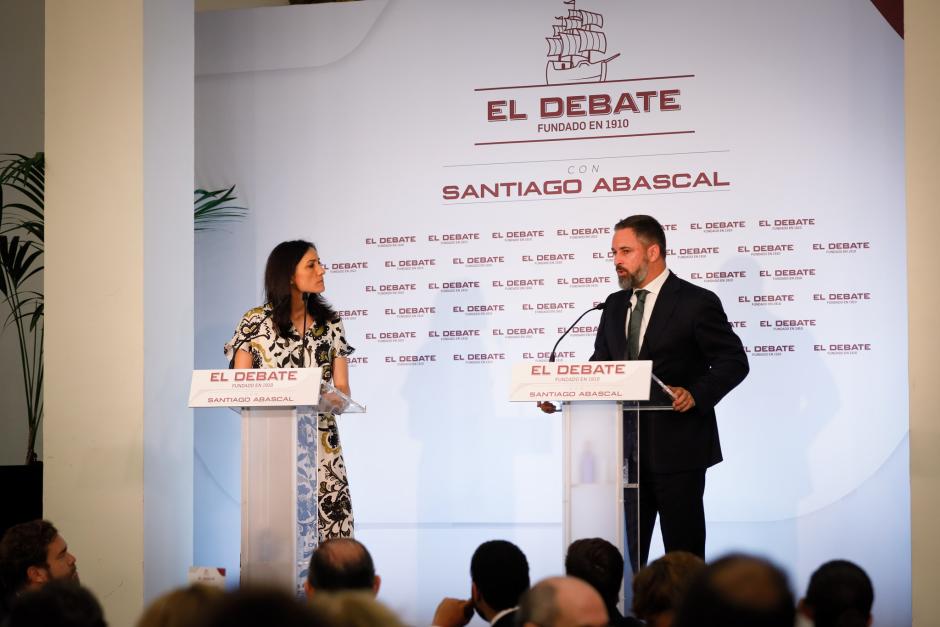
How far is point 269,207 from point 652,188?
7.91 ft

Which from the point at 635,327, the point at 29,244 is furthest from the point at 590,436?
the point at 29,244

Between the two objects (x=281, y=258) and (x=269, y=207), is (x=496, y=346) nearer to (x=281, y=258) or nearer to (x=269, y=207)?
(x=269, y=207)

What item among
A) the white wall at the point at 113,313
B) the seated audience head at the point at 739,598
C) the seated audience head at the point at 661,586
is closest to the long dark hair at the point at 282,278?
the white wall at the point at 113,313

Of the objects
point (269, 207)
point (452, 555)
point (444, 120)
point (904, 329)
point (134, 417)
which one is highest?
point (444, 120)

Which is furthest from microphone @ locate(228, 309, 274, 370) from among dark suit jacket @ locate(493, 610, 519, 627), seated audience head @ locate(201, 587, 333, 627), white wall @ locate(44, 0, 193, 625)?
seated audience head @ locate(201, 587, 333, 627)


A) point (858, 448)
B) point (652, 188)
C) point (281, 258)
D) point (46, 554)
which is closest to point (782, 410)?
point (858, 448)

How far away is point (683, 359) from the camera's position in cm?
466

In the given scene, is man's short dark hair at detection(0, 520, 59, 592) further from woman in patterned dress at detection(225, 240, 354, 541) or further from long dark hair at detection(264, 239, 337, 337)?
long dark hair at detection(264, 239, 337, 337)

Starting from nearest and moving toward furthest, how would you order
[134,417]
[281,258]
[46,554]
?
[46,554], [281,258], [134,417]

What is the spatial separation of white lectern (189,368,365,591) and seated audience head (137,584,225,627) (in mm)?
2178

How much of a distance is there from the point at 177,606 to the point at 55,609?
0.36 m

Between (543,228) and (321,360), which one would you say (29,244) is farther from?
(543,228)

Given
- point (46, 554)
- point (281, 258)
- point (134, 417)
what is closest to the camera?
point (46, 554)

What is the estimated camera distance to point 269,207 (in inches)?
283
